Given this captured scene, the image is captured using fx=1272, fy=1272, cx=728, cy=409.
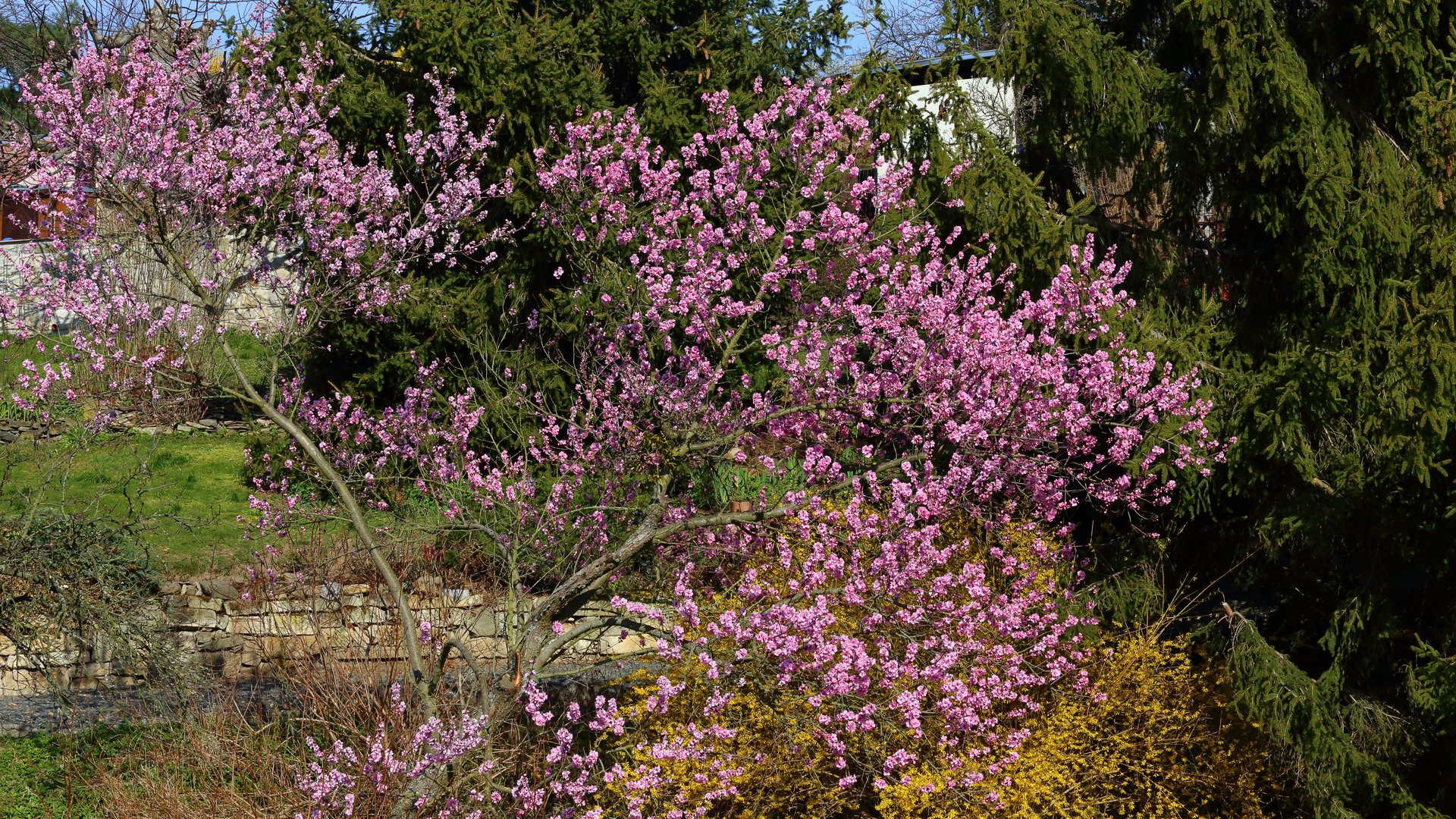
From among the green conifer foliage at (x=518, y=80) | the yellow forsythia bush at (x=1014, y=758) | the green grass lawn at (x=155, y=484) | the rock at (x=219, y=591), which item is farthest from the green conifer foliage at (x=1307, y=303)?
the green grass lawn at (x=155, y=484)

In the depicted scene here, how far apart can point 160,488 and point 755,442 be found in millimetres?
7655

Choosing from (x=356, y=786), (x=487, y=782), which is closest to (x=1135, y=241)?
(x=487, y=782)

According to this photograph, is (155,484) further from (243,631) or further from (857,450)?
(857,450)

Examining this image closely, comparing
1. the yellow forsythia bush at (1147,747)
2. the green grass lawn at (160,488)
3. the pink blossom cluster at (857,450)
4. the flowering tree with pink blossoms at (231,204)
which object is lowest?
the yellow forsythia bush at (1147,747)

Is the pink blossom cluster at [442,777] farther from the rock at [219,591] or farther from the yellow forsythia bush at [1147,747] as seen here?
the rock at [219,591]

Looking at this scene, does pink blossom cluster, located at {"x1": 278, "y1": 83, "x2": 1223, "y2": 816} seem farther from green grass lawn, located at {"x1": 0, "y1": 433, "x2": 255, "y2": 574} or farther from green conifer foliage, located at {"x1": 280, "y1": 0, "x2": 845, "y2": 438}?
green grass lawn, located at {"x1": 0, "y1": 433, "x2": 255, "y2": 574}

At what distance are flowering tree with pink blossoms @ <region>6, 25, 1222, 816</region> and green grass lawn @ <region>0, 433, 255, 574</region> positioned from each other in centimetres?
291

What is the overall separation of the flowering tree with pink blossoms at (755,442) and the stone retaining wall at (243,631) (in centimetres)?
117

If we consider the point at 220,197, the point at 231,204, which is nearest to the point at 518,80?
the point at 231,204

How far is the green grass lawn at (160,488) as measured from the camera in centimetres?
1243

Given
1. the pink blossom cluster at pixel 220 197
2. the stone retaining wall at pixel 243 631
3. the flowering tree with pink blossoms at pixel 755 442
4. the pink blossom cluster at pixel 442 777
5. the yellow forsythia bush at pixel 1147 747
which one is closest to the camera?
the pink blossom cluster at pixel 442 777

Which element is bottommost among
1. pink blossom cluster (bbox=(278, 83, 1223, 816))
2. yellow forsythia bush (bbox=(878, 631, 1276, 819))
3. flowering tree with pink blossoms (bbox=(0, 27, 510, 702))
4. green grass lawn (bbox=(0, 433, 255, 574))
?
yellow forsythia bush (bbox=(878, 631, 1276, 819))

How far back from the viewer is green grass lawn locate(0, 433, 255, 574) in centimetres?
1243

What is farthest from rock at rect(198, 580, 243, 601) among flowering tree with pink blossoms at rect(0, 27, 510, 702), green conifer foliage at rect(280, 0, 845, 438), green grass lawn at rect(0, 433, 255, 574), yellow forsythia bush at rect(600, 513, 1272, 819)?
yellow forsythia bush at rect(600, 513, 1272, 819)
